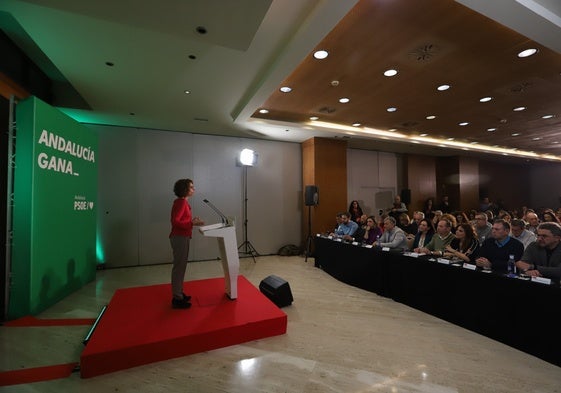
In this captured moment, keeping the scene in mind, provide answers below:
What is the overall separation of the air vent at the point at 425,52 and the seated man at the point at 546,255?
87.2 inches

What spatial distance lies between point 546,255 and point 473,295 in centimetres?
78

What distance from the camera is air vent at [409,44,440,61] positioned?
3070mm

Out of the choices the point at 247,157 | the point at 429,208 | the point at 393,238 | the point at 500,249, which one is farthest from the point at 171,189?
the point at 429,208

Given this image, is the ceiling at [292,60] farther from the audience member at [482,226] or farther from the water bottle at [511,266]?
the water bottle at [511,266]

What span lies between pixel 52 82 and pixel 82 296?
3591 mm

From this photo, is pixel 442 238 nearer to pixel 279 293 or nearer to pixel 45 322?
pixel 279 293

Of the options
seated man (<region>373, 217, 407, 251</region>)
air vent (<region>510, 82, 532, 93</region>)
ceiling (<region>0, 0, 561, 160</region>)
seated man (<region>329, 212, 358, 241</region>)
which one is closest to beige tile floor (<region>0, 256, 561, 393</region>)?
seated man (<region>373, 217, 407, 251</region>)

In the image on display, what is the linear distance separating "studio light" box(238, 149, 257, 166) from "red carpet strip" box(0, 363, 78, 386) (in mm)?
4969

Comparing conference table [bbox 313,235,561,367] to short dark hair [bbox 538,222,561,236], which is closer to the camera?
conference table [bbox 313,235,561,367]

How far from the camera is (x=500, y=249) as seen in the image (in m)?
2.90

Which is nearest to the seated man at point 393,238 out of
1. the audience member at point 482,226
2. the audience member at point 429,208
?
the audience member at point 482,226

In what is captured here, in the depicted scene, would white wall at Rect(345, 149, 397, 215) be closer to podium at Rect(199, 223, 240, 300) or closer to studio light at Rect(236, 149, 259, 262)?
studio light at Rect(236, 149, 259, 262)

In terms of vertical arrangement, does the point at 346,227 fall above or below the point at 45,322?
above

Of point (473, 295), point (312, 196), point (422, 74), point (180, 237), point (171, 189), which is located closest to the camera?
point (473, 295)
